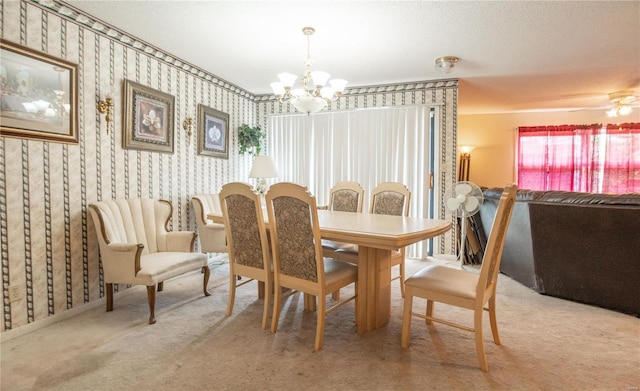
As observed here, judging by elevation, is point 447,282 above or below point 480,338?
above

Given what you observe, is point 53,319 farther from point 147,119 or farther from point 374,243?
point 374,243

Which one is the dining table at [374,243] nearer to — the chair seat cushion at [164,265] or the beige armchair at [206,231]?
the chair seat cushion at [164,265]

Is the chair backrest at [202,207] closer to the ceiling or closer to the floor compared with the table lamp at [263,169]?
closer to the floor

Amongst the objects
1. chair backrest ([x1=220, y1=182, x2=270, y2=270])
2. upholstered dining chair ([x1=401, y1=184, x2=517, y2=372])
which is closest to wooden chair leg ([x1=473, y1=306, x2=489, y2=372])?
upholstered dining chair ([x1=401, y1=184, x2=517, y2=372])

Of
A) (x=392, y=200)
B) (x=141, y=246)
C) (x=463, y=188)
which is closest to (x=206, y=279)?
(x=141, y=246)

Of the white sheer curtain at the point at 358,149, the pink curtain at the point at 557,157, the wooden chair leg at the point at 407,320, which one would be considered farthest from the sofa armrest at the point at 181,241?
the pink curtain at the point at 557,157

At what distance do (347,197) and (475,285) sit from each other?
184 centimetres

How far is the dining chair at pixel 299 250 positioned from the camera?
2.11 meters

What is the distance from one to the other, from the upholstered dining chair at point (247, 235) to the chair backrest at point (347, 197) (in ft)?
4.37

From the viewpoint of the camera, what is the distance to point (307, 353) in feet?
6.97

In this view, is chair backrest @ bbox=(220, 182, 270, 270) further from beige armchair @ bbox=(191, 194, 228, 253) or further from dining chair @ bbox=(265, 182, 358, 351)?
beige armchair @ bbox=(191, 194, 228, 253)

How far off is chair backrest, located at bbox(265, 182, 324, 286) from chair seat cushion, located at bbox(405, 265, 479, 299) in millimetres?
612

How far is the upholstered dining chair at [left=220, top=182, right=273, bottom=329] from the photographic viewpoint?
2416 millimetres

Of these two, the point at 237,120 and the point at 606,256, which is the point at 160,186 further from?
the point at 606,256
